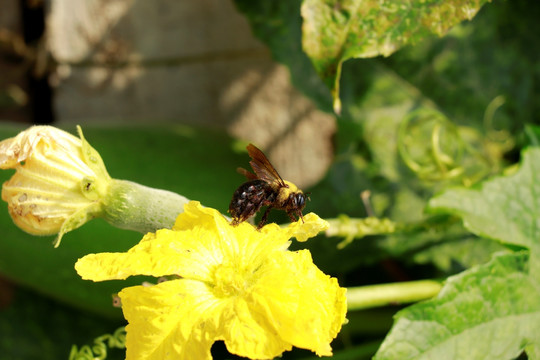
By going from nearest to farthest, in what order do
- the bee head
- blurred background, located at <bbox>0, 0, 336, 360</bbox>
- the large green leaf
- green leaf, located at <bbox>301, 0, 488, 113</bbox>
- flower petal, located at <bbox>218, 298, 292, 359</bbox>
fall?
flower petal, located at <bbox>218, 298, 292, 359</bbox>, the bee head, green leaf, located at <bbox>301, 0, 488, 113</bbox>, the large green leaf, blurred background, located at <bbox>0, 0, 336, 360</bbox>

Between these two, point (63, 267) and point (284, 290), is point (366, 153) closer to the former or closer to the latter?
point (63, 267)

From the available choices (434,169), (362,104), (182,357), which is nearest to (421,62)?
(362,104)

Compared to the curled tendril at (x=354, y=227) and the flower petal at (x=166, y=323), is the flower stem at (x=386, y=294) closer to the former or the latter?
the curled tendril at (x=354, y=227)

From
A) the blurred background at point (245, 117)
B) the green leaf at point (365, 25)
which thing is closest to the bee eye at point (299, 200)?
the green leaf at point (365, 25)

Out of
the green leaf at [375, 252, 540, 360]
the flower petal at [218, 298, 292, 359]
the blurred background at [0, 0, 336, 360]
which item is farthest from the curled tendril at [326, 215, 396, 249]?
the blurred background at [0, 0, 336, 360]

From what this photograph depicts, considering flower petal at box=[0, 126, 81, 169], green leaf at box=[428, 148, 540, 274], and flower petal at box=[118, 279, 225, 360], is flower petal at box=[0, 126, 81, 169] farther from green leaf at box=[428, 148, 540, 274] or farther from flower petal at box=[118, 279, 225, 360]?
green leaf at box=[428, 148, 540, 274]
